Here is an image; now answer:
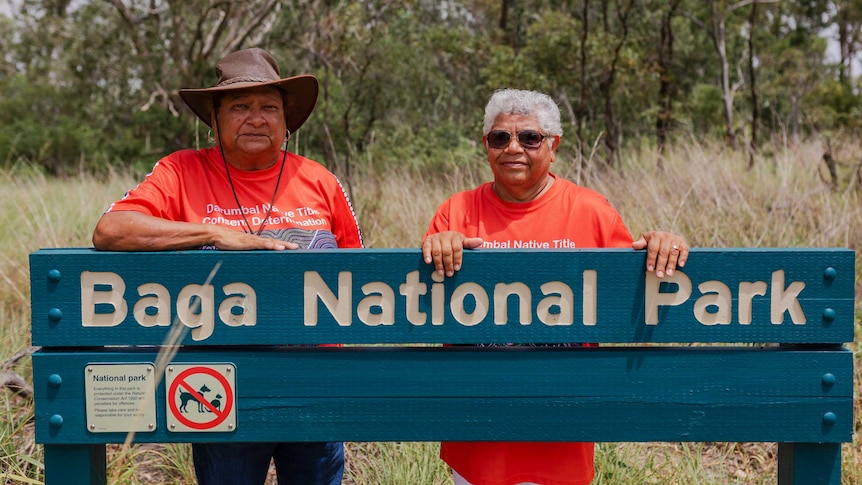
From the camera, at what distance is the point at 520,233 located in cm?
234

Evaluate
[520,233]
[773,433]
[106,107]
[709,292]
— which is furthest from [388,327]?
[106,107]

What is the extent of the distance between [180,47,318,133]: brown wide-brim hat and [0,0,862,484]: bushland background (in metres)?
1.08

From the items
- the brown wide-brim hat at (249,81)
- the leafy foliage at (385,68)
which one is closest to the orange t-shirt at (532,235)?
the brown wide-brim hat at (249,81)

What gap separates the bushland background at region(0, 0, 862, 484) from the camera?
12.0 ft

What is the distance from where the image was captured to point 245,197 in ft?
7.95

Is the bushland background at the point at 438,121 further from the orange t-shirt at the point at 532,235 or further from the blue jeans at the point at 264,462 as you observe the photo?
the orange t-shirt at the point at 532,235

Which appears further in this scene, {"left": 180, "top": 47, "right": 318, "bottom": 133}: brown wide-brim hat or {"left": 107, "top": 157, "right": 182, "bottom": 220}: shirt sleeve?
{"left": 180, "top": 47, "right": 318, "bottom": 133}: brown wide-brim hat

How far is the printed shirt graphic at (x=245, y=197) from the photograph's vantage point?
2354 millimetres

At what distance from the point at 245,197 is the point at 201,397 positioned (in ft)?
2.11

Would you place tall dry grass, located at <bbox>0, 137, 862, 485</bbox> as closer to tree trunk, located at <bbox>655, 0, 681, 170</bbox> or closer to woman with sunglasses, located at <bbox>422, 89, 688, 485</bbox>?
woman with sunglasses, located at <bbox>422, 89, 688, 485</bbox>

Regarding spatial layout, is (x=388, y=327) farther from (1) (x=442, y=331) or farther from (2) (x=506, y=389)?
(2) (x=506, y=389)

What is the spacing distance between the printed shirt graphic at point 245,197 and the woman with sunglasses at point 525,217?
35 centimetres

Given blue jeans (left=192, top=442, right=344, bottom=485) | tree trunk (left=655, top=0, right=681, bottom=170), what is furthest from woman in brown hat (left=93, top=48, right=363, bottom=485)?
tree trunk (left=655, top=0, right=681, bottom=170)

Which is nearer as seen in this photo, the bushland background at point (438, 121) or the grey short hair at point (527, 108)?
the grey short hair at point (527, 108)
